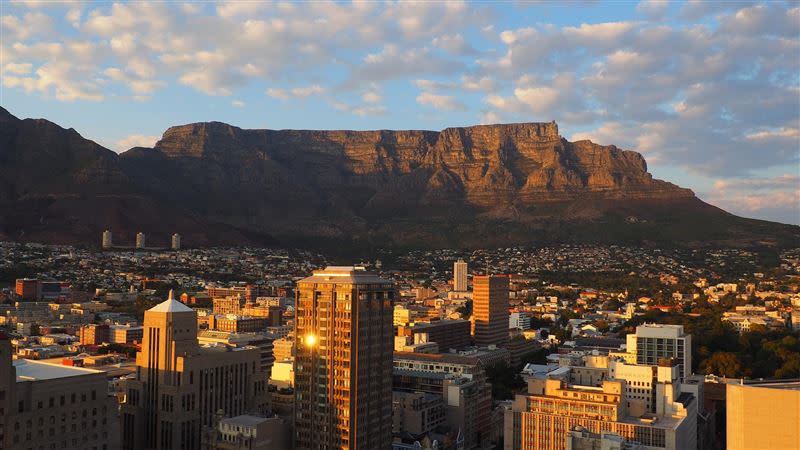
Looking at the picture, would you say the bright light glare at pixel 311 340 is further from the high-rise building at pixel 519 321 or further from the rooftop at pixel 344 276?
the high-rise building at pixel 519 321

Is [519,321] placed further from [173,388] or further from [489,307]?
[173,388]

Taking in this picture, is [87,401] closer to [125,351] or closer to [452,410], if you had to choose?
[452,410]

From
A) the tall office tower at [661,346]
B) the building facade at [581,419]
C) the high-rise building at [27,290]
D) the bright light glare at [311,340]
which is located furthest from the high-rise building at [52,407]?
the high-rise building at [27,290]

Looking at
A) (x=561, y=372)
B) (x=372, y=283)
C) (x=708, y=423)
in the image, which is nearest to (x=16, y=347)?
(x=372, y=283)

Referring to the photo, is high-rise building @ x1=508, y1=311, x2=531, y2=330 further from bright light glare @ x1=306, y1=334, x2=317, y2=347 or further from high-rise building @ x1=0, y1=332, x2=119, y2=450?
high-rise building @ x1=0, y1=332, x2=119, y2=450

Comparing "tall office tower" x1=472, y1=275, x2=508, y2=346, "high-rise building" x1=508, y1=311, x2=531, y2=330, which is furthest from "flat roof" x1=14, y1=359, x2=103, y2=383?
"high-rise building" x1=508, y1=311, x2=531, y2=330
